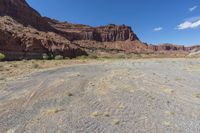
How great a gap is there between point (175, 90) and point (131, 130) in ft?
16.0

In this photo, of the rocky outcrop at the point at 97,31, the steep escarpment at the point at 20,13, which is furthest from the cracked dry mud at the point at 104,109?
the rocky outcrop at the point at 97,31

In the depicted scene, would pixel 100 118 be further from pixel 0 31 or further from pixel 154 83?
pixel 0 31

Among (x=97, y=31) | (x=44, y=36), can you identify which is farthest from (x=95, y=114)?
(x=97, y=31)

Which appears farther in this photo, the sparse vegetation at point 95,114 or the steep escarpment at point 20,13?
the steep escarpment at point 20,13

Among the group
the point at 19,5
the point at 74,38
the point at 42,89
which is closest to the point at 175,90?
the point at 42,89

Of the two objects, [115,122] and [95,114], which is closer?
[115,122]

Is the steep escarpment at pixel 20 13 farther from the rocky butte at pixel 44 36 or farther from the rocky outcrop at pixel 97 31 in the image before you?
the rocky outcrop at pixel 97 31

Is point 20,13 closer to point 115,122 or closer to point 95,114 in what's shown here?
point 95,114

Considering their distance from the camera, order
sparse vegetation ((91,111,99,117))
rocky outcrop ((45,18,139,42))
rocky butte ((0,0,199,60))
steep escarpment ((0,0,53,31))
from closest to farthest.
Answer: sparse vegetation ((91,111,99,117)), rocky butte ((0,0,199,60)), steep escarpment ((0,0,53,31)), rocky outcrop ((45,18,139,42))

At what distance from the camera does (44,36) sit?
6538 cm

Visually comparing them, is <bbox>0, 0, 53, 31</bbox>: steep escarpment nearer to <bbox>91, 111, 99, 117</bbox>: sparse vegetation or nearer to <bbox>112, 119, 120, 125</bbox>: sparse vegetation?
<bbox>91, 111, 99, 117</bbox>: sparse vegetation

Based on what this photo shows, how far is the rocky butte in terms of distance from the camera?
46.5 meters

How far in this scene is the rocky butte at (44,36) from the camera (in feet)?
153

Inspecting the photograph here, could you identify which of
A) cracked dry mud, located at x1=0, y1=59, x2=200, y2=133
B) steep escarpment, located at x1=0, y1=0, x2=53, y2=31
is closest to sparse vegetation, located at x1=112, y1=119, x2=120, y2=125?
cracked dry mud, located at x1=0, y1=59, x2=200, y2=133
